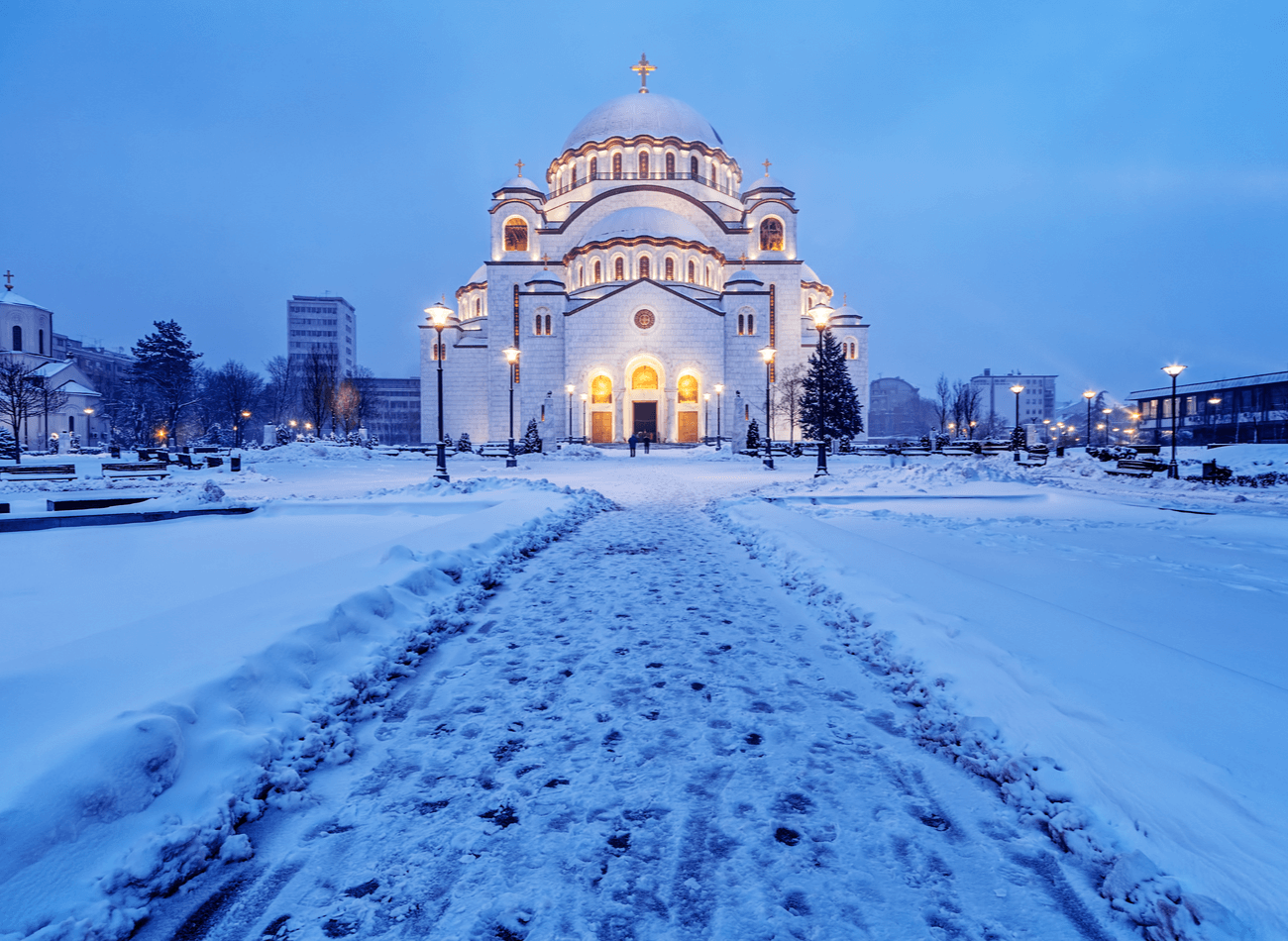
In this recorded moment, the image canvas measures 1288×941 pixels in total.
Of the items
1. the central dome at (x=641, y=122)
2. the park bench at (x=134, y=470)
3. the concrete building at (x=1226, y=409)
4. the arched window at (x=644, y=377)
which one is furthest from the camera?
the central dome at (x=641, y=122)

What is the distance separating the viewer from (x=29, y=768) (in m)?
2.15

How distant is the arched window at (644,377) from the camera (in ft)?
162

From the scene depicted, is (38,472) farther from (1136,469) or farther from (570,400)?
(1136,469)

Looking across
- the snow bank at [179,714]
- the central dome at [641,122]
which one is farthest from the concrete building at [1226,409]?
the snow bank at [179,714]

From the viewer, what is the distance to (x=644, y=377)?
49594 millimetres

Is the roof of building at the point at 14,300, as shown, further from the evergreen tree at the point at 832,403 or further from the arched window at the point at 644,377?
the evergreen tree at the point at 832,403

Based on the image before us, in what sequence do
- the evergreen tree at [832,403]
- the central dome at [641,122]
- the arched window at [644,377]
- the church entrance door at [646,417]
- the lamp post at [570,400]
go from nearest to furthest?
the evergreen tree at [832,403]
the lamp post at [570,400]
the arched window at [644,377]
the church entrance door at [646,417]
the central dome at [641,122]

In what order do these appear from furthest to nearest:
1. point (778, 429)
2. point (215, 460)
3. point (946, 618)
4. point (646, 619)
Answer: point (778, 429)
point (215, 460)
point (646, 619)
point (946, 618)

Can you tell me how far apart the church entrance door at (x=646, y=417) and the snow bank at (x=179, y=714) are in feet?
144

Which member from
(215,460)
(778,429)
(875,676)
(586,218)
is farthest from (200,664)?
(586,218)

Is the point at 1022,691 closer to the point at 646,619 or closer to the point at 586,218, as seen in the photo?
the point at 646,619

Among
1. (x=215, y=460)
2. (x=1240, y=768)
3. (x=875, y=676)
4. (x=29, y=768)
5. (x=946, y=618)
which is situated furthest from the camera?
(x=215, y=460)

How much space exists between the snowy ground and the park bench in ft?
55.0

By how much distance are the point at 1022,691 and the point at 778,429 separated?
5037 centimetres
